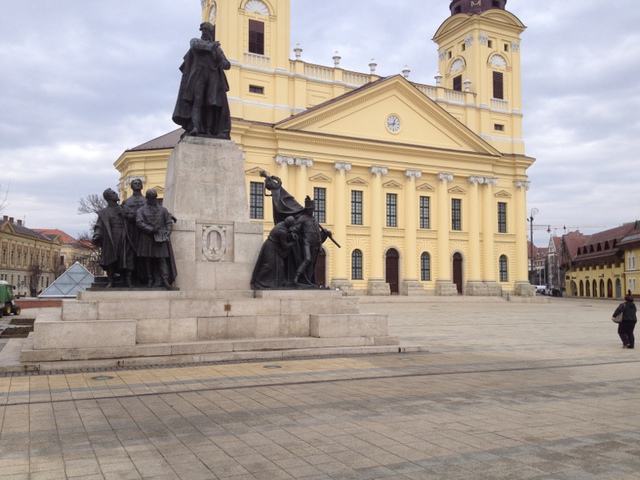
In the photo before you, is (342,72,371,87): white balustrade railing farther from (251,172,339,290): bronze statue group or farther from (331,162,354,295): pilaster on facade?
(251,172,339,290): bronze statue group

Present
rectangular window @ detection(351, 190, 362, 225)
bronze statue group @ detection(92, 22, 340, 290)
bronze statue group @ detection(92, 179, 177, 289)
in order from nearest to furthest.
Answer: bronze statue group @ detection(92, 179, 177, 289), bronze statue group @ detection(92, 22, 340, 290), rectangular window @ detection(351, 190, 362, 225)

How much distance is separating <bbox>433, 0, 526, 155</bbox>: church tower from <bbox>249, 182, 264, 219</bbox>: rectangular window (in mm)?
22397

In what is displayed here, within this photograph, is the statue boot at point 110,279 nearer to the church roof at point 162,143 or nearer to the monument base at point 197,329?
the monument base at point 197,329

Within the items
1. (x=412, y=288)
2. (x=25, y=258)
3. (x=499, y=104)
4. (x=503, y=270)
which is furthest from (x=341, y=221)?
(x=25, y=258)

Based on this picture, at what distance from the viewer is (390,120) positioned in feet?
172

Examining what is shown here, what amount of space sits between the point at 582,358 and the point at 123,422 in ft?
33.8

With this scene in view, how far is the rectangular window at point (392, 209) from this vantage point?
5275cm

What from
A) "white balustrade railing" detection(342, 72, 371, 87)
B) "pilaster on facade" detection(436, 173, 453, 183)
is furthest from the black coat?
"white balustrade railing" detection(342, 72, 371, 87)

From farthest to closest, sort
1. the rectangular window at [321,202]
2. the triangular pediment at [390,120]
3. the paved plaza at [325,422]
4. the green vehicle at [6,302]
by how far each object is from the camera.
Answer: the rectangular window at [321,202]
the triangular pediment at [390,120]
the green vehicle at [6,302]
the paved plaza at [325,422]

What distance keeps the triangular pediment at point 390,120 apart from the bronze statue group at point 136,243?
119 ft

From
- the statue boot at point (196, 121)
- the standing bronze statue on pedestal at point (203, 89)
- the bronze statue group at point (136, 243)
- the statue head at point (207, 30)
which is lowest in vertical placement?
the bronze statue group at point (136, 243)

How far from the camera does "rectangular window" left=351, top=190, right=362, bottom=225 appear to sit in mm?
51344

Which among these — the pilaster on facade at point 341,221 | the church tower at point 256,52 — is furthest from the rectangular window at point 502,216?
the church tower at point 256,52

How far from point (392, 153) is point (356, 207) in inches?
224
